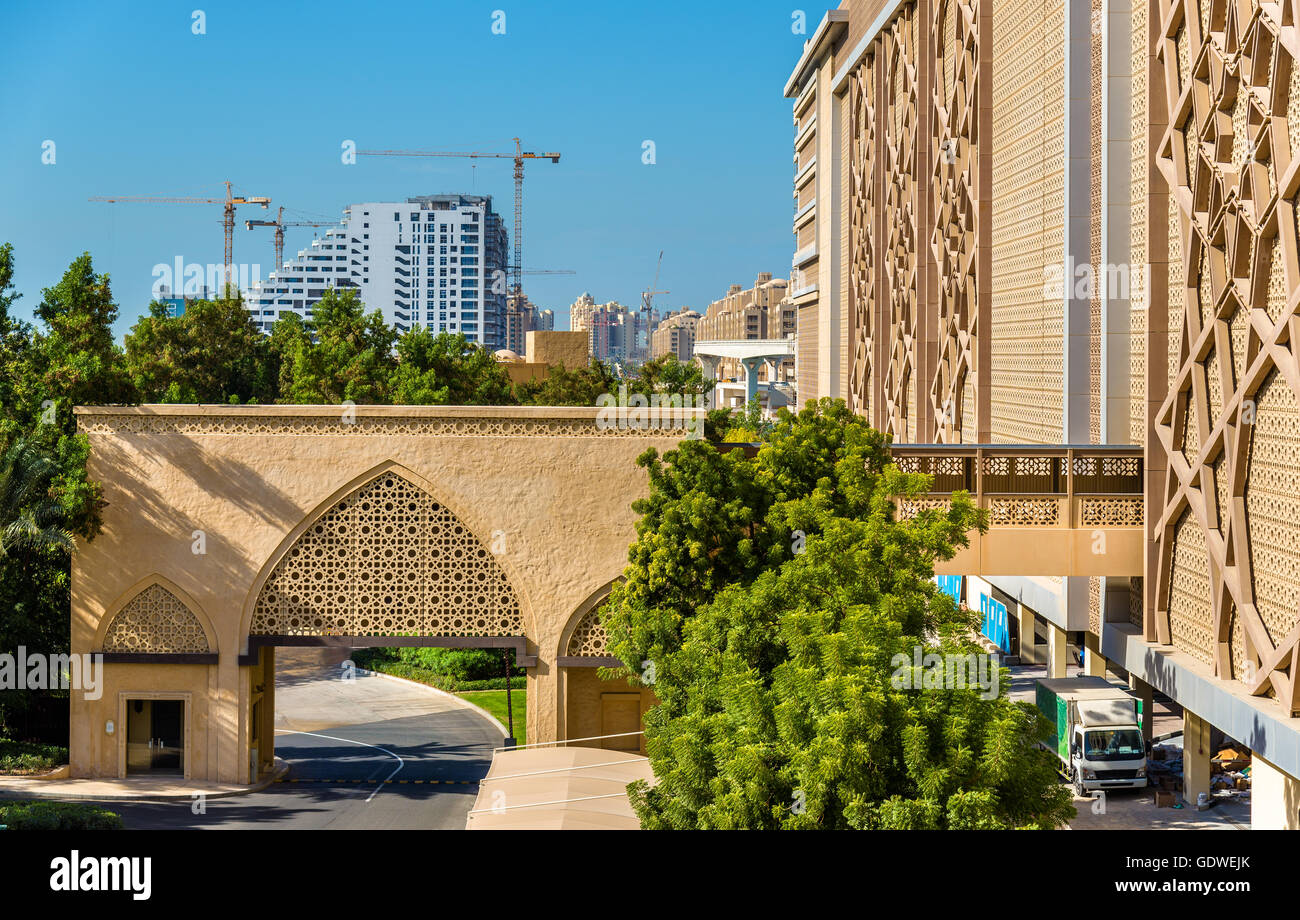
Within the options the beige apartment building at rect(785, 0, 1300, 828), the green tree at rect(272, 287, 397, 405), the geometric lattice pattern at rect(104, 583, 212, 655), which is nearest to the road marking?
the geometric lattice pattern at rect(104, 583, 212, 655)

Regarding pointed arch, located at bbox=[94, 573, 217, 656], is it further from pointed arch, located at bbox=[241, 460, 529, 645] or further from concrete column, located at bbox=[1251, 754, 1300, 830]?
concrete column, located at bbox=[1251, 754, 1300, 830]

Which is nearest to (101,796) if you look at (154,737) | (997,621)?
(154,737)

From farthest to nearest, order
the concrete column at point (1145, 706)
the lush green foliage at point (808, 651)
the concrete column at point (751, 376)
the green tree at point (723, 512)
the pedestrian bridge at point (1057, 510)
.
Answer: the concrete column at point (751, 376), the concrete column at point (1145, 706), the pedestrian bridge at point (1057, 510), the green tree at point (723, 512), the lush green foliage at point (808, 651)

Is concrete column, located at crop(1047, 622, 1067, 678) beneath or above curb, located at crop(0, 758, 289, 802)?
above

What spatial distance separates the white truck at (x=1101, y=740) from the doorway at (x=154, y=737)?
17404mm

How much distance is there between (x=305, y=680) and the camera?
42000mm

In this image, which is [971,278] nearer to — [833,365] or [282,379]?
[833,365]

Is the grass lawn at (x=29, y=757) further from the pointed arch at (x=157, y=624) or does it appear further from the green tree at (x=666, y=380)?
the green tree at (x=666, y=380)

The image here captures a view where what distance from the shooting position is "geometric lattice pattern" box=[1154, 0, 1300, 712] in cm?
1578

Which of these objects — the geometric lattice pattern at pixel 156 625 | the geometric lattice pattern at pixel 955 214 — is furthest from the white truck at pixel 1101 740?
the geometric lattice pattern at pixel 156 625

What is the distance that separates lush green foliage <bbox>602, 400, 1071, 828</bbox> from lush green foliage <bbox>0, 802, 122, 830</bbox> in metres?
7.49

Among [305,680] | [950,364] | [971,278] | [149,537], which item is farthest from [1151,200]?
[305,680]

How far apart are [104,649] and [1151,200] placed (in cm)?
2035

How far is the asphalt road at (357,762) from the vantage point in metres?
22.3
